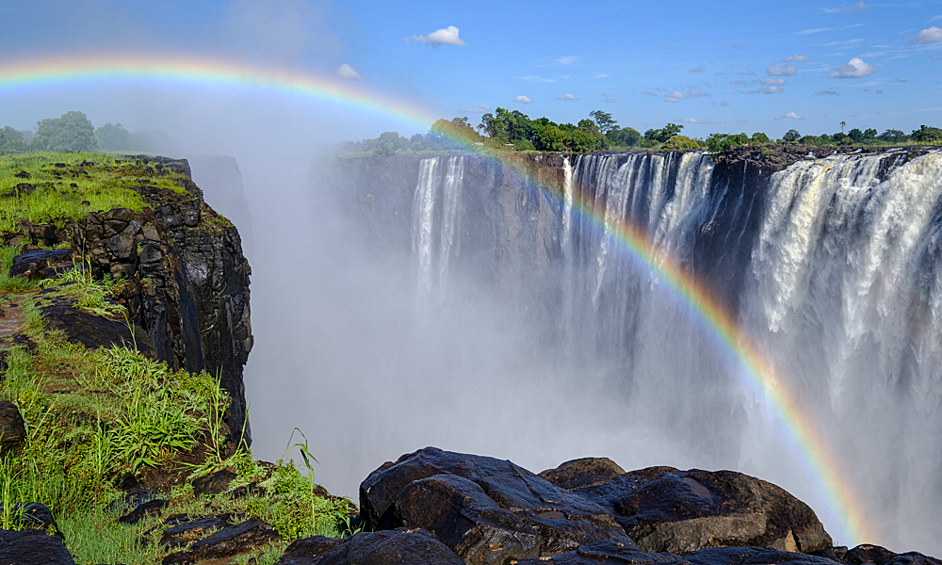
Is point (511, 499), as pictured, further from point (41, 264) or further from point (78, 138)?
point (78, 138)

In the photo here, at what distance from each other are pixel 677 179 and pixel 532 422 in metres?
16.3

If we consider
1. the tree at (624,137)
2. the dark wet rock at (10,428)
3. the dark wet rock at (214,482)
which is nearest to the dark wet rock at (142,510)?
the dark wet rock at (214,482)

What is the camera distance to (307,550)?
2973 millimetres

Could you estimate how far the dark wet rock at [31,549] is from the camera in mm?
2311

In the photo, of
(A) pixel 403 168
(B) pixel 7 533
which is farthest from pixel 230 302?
(A) pixel 403 168

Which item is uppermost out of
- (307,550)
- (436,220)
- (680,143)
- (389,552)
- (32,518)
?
(680,143)

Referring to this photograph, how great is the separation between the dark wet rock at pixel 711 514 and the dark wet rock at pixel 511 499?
279 millimetres

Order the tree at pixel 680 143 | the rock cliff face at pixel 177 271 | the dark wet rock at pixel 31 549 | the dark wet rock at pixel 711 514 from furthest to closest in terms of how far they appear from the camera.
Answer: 1. the tree at pixel 680 143
2. the rock cliff face at pixel 177 271
3. the dark wet rock at pixel 711 514
4. the dark wet rock at pixel 31 549

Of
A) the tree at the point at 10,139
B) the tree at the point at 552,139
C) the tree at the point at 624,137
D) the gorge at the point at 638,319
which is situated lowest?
the gorge at the point at 638,319

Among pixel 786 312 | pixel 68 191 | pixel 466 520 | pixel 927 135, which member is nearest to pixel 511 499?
pixel 466 520

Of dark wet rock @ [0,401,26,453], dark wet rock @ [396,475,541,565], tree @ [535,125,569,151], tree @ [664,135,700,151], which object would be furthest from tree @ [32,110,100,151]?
dark wet rock @ [396,475,541,565]

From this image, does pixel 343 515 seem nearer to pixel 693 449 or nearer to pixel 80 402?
pixel 80 402

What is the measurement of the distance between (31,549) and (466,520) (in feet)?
6.98

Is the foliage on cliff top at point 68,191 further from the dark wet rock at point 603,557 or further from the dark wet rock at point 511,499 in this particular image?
the dark wet rock at point 603,557
